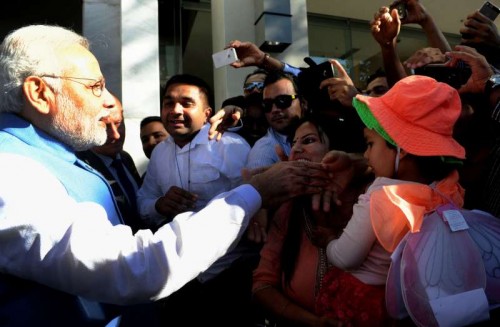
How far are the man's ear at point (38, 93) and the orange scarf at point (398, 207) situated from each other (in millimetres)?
1180

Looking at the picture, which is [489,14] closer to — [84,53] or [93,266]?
[84,53]

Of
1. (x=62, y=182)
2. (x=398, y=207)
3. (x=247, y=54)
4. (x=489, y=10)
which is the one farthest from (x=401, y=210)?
(x=247, y=54)

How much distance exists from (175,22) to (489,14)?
5760 millimetres

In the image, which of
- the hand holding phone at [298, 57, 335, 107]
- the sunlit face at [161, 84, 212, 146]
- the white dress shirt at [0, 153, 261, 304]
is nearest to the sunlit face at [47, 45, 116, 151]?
the white dress shirt at [0, 153, 261, 304]

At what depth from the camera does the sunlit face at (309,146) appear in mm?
2073

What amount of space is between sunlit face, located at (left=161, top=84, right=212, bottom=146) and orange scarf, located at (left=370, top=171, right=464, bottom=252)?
1.46 metres

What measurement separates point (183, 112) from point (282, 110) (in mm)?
615

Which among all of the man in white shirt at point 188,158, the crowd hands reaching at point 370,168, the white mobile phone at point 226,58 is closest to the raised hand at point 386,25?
the crowd hands reaching at point 370,168

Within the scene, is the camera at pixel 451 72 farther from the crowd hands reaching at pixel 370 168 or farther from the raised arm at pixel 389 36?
the raised arm at pixel 389 36

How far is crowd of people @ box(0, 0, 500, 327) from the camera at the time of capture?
49.3 inches

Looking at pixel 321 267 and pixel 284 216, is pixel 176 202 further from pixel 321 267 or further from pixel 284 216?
pixel 321 267

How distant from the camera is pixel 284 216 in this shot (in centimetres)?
204

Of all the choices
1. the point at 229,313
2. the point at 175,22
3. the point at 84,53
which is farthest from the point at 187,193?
the point at 175,22

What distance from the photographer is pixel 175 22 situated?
7.25m
